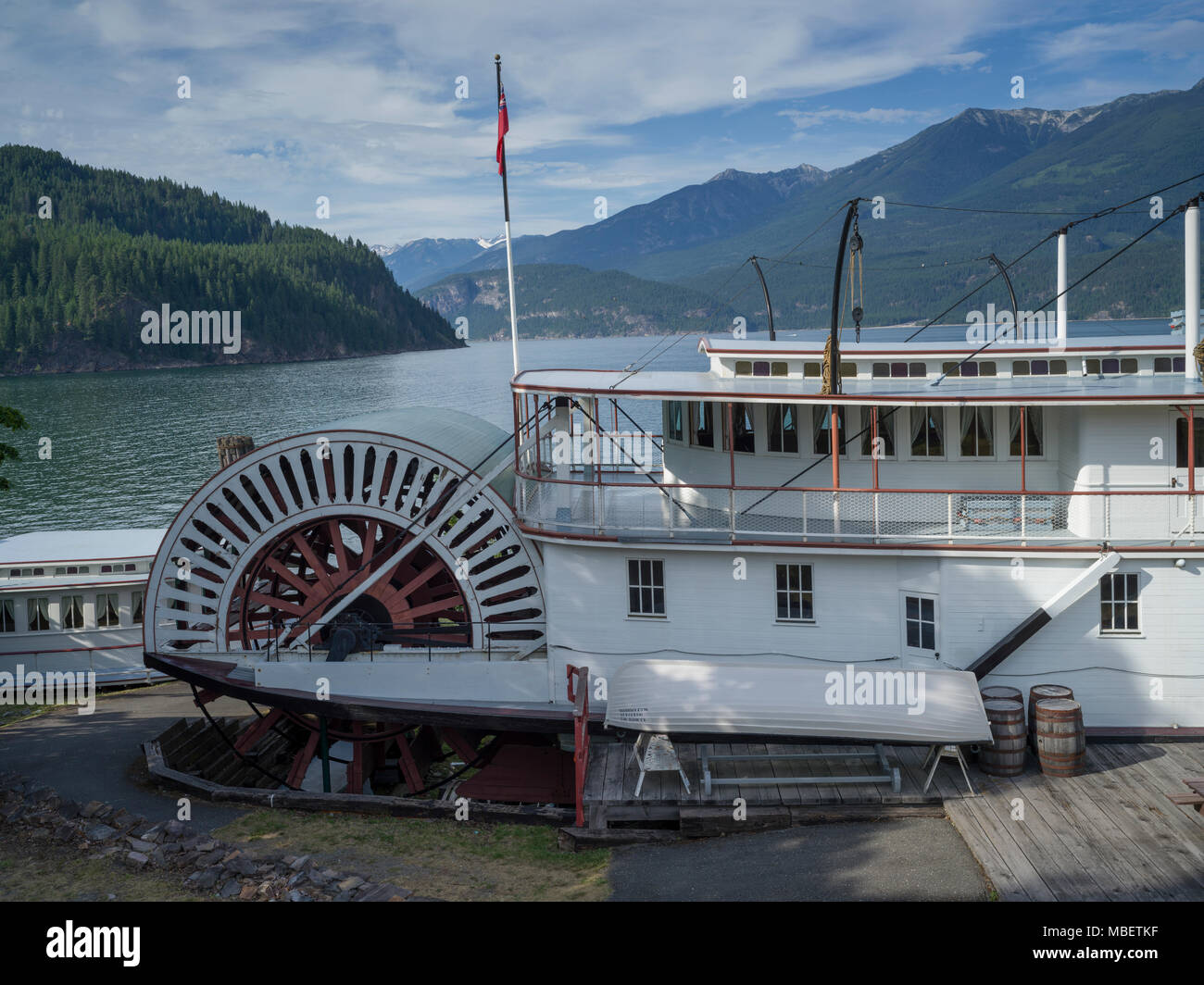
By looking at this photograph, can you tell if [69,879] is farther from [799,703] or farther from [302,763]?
[799,703]

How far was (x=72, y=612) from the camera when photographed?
24234mm

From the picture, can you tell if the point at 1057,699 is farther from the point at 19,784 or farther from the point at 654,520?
the point at 19,784

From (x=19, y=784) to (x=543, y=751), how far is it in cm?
766

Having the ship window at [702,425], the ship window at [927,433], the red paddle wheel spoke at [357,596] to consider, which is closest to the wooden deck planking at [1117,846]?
the ship window at [927,433]

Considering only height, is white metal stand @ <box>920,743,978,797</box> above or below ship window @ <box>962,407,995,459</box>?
below

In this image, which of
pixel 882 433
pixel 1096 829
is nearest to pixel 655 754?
pixel 1096 829

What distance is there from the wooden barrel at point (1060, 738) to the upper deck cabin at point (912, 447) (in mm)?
2298

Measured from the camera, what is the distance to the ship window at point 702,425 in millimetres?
16734

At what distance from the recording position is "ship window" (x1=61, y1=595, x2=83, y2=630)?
79.2ft

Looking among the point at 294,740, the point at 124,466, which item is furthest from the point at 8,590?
the point at 124,466

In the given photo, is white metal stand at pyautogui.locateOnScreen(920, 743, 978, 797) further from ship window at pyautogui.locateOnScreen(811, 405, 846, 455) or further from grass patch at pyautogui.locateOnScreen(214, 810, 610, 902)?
ship window at pyautogui.locateOnScreen(811, 405, 846, 455)

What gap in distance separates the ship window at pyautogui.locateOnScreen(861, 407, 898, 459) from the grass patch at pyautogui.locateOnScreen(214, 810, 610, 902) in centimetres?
695

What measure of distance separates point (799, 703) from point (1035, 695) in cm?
302

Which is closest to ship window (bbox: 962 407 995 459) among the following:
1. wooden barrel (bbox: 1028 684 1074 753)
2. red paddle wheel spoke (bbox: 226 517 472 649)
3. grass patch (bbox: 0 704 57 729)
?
wooden barrel (bbox: 1028 684 1074 753)
